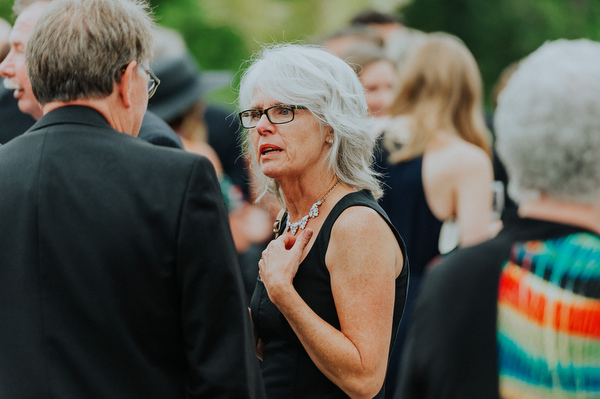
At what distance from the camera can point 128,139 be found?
6.56 feet

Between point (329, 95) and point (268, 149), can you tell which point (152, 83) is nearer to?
point (268, 149)

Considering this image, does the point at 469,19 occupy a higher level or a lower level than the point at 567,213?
lower

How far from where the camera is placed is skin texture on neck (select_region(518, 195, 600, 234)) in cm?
168

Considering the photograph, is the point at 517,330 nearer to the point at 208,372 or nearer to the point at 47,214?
the point at 208,372

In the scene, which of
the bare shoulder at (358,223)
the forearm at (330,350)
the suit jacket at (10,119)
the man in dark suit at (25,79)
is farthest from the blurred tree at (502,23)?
the forearm at (330,350)

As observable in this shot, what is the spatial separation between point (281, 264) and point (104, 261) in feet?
2.27

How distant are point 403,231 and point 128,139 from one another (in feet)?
8.61

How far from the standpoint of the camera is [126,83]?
6.79 ft

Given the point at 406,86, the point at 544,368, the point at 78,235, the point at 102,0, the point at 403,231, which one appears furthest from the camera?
the point at 406,86

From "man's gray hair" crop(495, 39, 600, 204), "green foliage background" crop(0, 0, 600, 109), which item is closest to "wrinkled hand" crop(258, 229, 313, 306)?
"man's gray hair" crop(495, 39, 600, 204)

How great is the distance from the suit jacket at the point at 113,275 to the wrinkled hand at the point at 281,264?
39 centimetres

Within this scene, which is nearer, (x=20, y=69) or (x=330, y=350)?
(x=330, y=350)

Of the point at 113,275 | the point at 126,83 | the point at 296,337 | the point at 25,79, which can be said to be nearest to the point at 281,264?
the point at 296,337

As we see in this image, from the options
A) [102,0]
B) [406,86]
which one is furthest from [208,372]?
[406,86]
